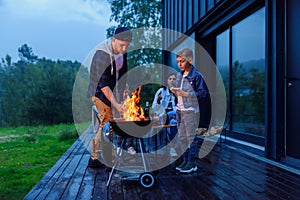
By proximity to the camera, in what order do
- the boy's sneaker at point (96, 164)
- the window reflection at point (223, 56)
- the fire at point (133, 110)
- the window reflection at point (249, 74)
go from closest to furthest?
the fire at point (133, 110) < the boy's sneaker at point (96, 164) < the window reflection at point (249, 74) < the window reflection at point (223, 56)

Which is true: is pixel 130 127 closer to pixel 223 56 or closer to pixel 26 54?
pixel 223 56

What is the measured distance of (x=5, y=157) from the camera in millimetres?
6059

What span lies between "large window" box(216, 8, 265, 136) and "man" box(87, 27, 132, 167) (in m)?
2.25

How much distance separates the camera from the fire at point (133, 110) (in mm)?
2730

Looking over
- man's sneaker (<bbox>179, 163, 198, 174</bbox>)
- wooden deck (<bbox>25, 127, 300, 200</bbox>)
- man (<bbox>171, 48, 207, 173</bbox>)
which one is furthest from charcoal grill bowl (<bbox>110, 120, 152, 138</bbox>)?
man's sneaker (<bbox>179, 163, 198, 174</bbox>)

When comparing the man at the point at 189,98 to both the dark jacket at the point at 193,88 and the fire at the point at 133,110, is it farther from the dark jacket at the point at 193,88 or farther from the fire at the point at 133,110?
the fire at the point at 133,110

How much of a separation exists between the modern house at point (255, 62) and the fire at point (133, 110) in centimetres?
175

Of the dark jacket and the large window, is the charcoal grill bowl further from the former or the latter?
the large window

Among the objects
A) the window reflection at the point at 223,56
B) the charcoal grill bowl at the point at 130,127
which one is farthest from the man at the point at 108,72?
the window reflection at the point at 223,56

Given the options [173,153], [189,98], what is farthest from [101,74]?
[173,153]

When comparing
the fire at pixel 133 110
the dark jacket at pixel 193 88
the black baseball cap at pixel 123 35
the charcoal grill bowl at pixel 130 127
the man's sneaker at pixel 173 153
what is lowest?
the man's sneaker at pixel 173 153

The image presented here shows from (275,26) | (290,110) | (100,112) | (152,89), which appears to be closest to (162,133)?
(100,112)

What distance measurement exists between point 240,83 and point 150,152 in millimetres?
2073

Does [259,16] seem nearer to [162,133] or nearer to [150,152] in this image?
[162,133]
